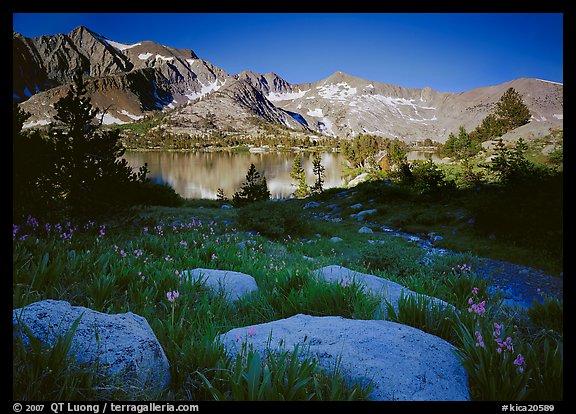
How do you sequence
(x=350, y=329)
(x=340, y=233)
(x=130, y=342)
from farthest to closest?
(x=340, y=233)
(x=350, y=329)
(x=130, y=342)

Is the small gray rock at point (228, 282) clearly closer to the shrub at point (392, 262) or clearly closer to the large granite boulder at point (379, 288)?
the large granite boulder at point (379, 288)

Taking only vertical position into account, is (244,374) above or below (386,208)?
above

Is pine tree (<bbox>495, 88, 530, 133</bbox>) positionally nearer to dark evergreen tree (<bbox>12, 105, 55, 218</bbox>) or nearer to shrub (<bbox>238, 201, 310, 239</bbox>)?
shrub (<bbox>238, 201, 310, 239</bbox>)

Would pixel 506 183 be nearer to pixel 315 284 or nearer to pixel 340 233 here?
pixel 340 233

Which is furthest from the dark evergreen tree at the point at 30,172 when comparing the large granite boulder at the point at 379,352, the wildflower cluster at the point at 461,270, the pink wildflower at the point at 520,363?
the wildflower cluster at the point at 461,270

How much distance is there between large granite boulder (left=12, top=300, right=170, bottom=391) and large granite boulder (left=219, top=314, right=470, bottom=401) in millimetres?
484

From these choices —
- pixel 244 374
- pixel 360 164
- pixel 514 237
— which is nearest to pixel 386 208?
pixel 514 237

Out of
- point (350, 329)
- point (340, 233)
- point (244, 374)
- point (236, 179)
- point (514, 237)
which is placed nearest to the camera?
point (244, 374)

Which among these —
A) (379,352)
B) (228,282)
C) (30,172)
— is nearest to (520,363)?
(379,352)

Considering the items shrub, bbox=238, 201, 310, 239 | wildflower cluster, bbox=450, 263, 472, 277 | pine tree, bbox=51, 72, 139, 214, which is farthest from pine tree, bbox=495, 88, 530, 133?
pine tree, bbox=51, 72, 139, 214

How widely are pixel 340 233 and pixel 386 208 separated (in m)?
9.43

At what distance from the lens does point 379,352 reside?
1963 mm
